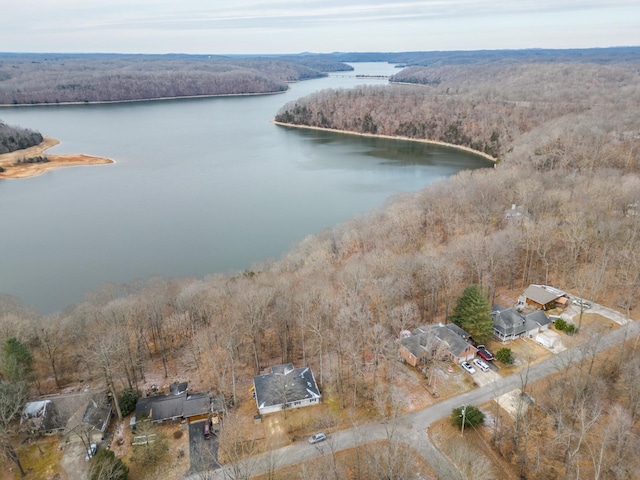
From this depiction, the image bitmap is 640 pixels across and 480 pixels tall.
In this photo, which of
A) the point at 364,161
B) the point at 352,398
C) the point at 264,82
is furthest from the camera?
the point at 264,82

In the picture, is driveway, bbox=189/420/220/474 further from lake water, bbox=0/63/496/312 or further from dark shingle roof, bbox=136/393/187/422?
lake water, bbox=0/63/496/312

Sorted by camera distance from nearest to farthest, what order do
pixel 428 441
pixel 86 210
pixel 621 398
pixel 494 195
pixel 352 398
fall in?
pixel 428 441, pixel 621 398, pixel 352 398, pixel 494 195, pixel 86 210

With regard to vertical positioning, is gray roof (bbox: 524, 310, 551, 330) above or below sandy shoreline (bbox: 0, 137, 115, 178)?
below

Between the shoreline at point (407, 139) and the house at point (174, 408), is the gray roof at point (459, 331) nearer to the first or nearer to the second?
the house at point (174, 408)

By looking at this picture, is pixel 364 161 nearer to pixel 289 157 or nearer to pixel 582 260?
pixel 289 157

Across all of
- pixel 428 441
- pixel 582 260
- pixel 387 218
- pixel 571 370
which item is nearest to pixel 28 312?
pixel 428 441

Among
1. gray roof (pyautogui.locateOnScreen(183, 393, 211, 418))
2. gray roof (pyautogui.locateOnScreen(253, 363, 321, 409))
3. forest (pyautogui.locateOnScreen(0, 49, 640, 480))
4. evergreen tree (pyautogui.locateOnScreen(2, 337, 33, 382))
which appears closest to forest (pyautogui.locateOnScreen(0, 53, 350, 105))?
forest (pyautogui.locateOnScreen(0, 49, 640, 480))
